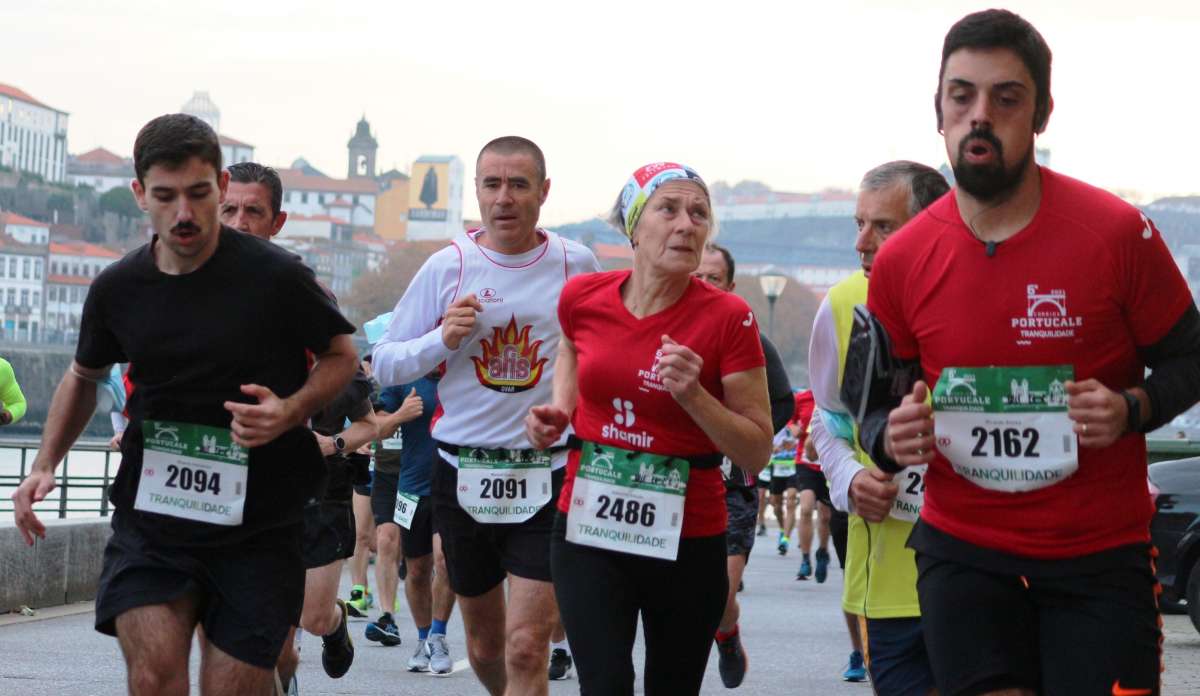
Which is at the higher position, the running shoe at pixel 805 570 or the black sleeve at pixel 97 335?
the black sleeve at pixel 97 335

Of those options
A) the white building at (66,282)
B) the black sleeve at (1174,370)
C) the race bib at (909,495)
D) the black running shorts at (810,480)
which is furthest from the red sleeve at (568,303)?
the white building at (66,282)

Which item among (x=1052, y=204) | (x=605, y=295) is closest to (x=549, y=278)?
(x=605, y=295)

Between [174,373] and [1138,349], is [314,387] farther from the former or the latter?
[1138,349]

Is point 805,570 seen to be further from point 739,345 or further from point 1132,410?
point 1132,410

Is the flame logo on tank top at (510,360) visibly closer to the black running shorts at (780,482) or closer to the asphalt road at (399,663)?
the asphalt road at (399,663)

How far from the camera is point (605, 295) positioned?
570 cm

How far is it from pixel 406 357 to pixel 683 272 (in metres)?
1.86

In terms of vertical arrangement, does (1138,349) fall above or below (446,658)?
above

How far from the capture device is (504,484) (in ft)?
23.5

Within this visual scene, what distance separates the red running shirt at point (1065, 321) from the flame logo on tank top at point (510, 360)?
309 cm

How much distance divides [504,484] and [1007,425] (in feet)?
10.7

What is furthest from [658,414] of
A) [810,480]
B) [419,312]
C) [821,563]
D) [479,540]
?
[821,563]

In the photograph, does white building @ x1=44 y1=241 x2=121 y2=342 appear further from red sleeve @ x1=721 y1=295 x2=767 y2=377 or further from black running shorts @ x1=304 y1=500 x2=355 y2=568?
red sleeve @ x1=721 y1=295 x2=767 y2=377

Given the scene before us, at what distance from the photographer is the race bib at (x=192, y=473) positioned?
17.3 ft
